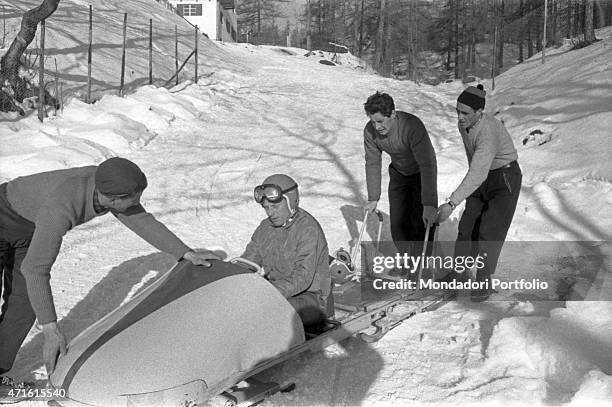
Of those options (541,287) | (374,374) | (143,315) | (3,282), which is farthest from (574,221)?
(3,282)

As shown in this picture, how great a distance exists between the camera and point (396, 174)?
5.44m

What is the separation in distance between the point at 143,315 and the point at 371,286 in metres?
2.51

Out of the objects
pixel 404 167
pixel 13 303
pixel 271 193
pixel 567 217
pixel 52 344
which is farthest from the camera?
pixel 567 217

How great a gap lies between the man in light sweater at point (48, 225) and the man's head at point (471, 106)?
7.87 feet

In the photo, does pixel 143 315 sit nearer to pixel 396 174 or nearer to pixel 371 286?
pixel 371 286

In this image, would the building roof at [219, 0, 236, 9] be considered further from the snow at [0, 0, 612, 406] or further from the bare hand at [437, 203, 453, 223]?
the bare hand at [437, 203, 453, 223]

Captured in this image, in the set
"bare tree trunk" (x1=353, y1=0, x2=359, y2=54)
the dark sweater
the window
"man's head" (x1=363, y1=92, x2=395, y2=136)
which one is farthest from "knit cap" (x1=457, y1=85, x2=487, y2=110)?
"bare tree trunk" (x1=353, y1=0, x2=359, y2=54)

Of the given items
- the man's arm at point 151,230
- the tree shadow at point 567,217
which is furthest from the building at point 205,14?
the man's arm at point 151,230

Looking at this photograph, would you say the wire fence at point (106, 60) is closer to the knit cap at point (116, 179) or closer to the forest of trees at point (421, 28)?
the knit cap at point (116, 179)

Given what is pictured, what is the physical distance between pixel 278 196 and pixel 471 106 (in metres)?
1.88

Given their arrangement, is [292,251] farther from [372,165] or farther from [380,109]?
[372,165]

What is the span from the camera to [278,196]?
3723 mm

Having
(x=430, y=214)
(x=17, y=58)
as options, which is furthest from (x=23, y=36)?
(x=430, y=214)

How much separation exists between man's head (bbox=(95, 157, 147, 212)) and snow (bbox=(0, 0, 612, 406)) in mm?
1510
